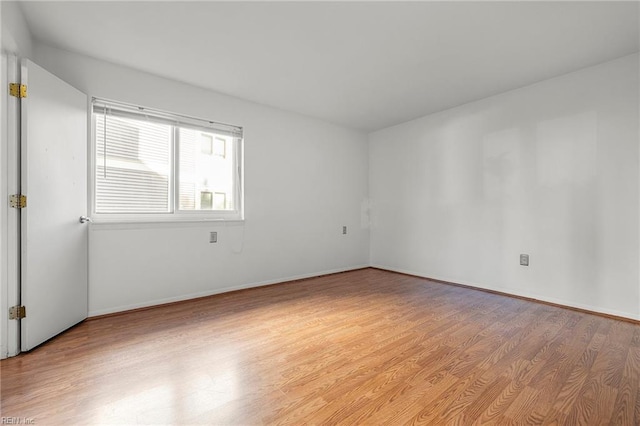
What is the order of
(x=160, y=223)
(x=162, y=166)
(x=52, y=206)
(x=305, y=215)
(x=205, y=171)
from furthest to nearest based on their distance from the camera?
(x=305, y=215)
(x=205, y=171)
(x=162, y=166)
(x=160, y=223)
(x=52, y=206)

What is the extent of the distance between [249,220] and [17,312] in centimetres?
228

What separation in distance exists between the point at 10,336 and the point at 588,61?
18.1 ft

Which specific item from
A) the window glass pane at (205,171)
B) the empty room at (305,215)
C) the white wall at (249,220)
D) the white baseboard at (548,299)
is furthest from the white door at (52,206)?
the white baseboard at (548,299)

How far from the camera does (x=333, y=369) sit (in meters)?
1.84

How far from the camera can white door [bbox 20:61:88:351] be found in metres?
2.03

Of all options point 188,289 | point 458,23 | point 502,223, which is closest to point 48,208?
Answer: point 188,289

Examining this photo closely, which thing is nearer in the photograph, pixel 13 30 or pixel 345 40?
pixel 13 30

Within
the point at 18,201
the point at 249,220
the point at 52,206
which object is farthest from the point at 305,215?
the point at 18,201

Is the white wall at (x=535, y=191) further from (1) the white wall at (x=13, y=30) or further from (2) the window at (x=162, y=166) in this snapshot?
(1) the white wall at (x=13, y=30)

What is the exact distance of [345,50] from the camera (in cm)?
265

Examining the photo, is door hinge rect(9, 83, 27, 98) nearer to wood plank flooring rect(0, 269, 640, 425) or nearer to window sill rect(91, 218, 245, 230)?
window sill rect(91, 218, 245, 230)

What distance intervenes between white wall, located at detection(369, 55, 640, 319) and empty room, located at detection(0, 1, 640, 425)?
0.07 ft

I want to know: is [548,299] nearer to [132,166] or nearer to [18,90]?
[132,166]

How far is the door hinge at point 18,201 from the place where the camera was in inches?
76.4
